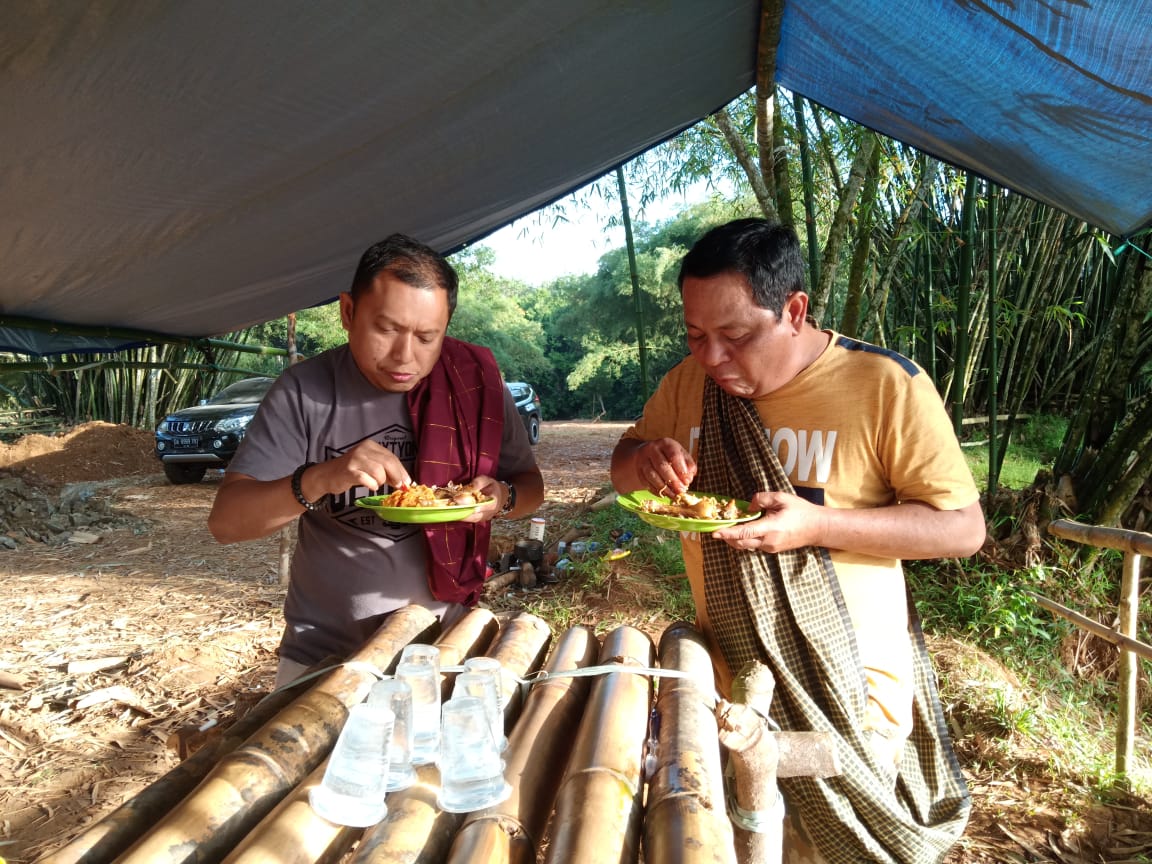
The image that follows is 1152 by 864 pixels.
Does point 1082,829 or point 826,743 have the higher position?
point 826,743

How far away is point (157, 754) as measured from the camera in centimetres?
355

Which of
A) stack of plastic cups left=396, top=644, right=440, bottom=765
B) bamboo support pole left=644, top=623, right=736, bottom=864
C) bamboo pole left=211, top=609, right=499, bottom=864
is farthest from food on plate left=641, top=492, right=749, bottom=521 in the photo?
bamboo pole left=211, top=609, right=499, bottom=864

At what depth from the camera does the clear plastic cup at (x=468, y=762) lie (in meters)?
1.09

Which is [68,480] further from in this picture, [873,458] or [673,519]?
[873,458]

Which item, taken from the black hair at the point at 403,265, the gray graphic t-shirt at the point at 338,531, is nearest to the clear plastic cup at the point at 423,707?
the gray graphic t-shirt at the point at 338,531

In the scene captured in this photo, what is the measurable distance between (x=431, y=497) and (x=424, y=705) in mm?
704

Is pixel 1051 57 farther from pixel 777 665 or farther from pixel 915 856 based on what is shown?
pixel 915 856

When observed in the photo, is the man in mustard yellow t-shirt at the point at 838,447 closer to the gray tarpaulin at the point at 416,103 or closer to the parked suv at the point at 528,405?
the gray tarpaulin at the point at 416,103

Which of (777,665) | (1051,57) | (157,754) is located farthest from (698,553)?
(157,754)

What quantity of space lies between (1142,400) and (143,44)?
520 cm

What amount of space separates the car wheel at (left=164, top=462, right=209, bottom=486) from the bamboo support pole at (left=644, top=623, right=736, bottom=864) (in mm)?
10999

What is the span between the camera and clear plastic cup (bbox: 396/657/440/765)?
4.00 feet

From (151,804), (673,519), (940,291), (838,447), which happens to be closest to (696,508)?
(673,519)

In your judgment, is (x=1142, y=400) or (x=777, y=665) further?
(x=1142, y=400)
